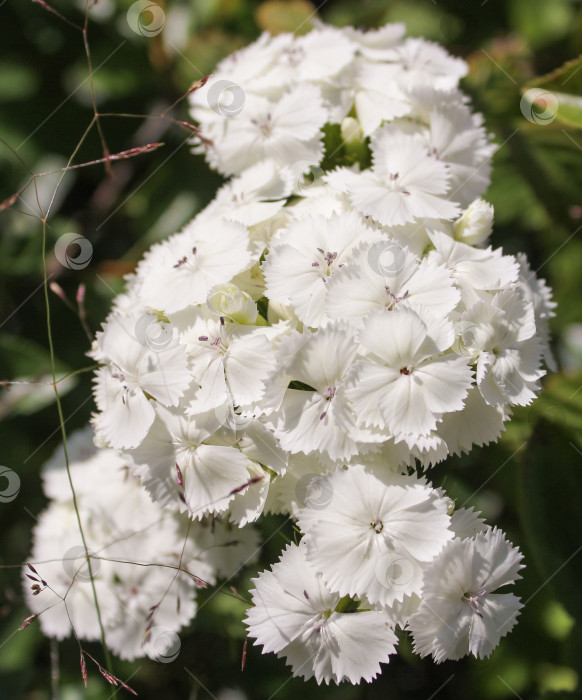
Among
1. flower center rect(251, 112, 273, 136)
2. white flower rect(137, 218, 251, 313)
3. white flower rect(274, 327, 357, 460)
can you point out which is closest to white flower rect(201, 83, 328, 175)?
flower center rect(251, 112, 273, 136)

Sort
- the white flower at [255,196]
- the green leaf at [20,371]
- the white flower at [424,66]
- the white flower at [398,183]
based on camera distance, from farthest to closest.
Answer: the green leaf at [20,371] → the white flower at [424,66] → the white flower at [255,196] → the white flower at [398,183]

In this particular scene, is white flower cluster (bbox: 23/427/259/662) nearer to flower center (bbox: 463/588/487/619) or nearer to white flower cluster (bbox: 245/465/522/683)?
white flower cluster (bbox: 245/465/522/683)

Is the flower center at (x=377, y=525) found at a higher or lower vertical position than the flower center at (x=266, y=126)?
lower

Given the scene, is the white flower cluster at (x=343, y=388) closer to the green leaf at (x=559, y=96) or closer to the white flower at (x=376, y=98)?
the white flower at (x=376, y=98)

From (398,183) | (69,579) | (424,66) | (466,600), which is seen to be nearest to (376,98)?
(424,66)

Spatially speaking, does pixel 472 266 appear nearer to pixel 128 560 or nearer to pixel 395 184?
pixel 395 184

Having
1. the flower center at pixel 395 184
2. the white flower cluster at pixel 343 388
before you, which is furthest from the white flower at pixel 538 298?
the flower center at pixel 395 184

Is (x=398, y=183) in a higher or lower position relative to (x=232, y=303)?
higher
